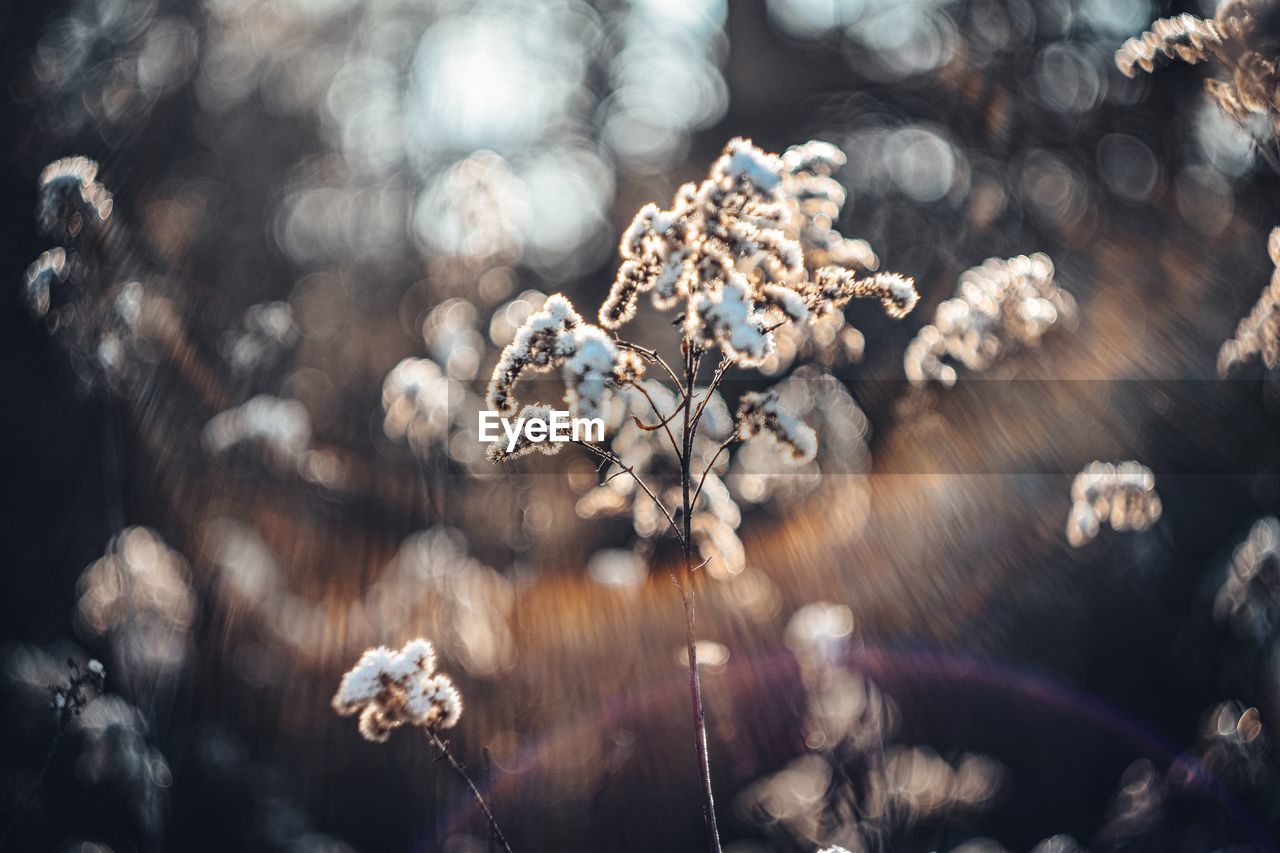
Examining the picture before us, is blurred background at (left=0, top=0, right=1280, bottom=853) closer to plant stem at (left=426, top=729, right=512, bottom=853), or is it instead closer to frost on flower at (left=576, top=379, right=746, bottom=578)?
frost on flower at (left=576, top=379, right=746, bottom=578)

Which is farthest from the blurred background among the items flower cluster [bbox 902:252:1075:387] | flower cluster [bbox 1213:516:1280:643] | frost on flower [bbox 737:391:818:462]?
frost on flower [bbox 737:391:818:462]

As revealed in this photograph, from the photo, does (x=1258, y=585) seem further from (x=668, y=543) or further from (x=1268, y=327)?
(x=668, y=543)

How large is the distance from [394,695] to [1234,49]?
426cm

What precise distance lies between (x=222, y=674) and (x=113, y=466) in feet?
17.3

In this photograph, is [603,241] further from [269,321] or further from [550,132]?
[269,321]

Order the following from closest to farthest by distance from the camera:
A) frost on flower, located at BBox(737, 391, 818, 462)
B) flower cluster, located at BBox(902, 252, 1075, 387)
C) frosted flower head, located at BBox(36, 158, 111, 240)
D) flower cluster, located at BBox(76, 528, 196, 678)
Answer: frost on flower, located at BBox(737, 391, 818, 462) → frosted flower head, located at BBox(36, 158, 111, 240) → flower cluster, located at BBox(902, 252, 1075, 387) → flower cluster, located at BBox(76, 528, 196, 678)

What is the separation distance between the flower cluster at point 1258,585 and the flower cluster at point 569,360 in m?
4.31

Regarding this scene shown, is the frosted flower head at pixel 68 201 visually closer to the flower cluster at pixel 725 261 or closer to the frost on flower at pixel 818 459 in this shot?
the flower cluster at pixel 725 261

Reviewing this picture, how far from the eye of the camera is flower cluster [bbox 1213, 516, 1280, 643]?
4.42 m

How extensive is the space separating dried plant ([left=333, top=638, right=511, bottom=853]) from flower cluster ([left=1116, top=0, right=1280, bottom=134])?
3.82m

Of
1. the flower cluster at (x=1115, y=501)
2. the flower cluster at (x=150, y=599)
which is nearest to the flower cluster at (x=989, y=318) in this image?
the flower cluster at (x=1115, y=501)

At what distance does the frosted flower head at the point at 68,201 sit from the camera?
4.17m

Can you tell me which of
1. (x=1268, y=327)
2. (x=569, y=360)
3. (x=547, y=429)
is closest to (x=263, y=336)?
(x=547, y=429)

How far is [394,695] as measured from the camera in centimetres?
271
